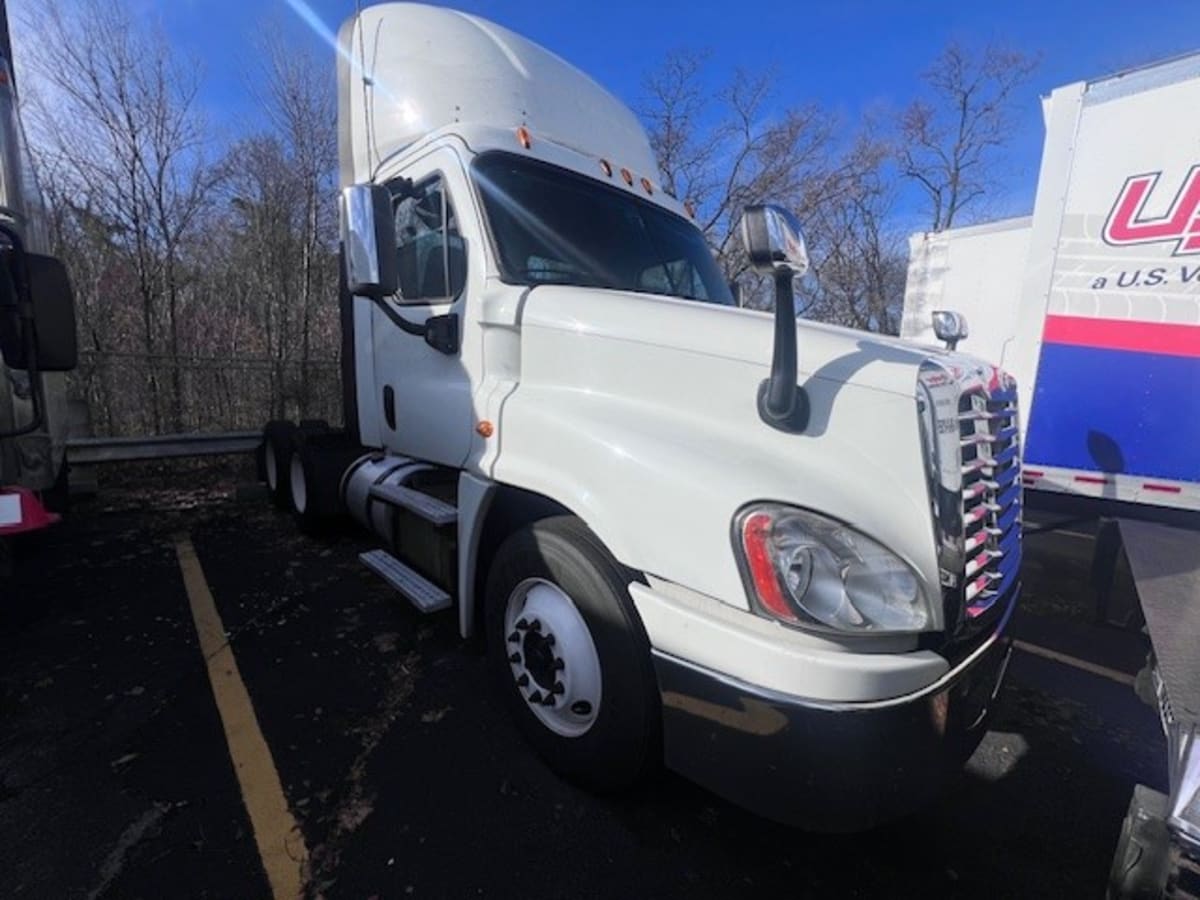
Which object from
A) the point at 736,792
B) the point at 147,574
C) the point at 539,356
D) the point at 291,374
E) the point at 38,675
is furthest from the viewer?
the point at 291,374

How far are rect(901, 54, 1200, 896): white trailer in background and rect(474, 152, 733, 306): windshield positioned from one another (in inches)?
109

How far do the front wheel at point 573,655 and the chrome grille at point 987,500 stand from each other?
1124 millimetres

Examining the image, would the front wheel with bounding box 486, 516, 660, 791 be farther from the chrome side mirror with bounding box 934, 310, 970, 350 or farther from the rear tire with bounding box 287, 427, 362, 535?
the rear tire with bounding box 287, 427, 362, 535

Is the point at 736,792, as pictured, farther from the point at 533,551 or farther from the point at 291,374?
the point at 291,374

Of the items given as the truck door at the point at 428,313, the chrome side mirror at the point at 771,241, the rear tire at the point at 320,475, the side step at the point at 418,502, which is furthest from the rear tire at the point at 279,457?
the chrome side mirror at the point at 771,241

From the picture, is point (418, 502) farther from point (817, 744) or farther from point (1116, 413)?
point (1116, 413)

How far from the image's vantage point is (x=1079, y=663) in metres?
3.87

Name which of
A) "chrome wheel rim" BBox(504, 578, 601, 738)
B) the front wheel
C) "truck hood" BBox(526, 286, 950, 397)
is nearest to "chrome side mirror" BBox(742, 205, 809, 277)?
"truck hood" BBox(526, 286, 950, 397)

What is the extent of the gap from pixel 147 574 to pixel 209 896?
3.62m

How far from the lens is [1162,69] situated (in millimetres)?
4031

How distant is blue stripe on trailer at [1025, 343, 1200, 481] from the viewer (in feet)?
13.4

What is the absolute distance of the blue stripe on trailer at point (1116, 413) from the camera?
4098 millimetres

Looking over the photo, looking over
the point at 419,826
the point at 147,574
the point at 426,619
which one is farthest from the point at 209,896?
the point at 147,574

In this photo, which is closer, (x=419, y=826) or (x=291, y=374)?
(x=419, y=826)
